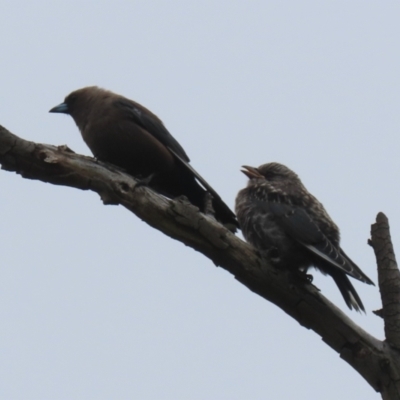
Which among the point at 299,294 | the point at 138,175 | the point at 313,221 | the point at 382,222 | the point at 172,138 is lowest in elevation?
the point at 299,294

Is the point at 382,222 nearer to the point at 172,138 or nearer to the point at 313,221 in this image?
the point at 313,221

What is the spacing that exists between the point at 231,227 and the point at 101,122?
1.40 meters

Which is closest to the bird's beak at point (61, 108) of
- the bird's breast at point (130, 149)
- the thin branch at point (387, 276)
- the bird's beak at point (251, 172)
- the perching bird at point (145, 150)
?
the perching bird at point (145, 150)

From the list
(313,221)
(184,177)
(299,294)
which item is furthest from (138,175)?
(299,294)

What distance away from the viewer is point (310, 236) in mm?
5039

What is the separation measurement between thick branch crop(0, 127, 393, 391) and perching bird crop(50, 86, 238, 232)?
4.44 feet

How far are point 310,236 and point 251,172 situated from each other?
1.38 m

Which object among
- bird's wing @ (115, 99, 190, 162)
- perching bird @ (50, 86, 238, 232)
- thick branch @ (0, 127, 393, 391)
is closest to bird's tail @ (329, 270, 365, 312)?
thick branch @ (0, 127, 393, 391)

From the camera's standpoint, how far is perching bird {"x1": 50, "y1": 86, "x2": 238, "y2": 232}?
5.91 m

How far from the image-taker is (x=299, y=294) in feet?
14.4

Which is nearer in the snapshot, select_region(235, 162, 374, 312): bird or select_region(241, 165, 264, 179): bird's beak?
select_region(235, 162, 374, 312): bird

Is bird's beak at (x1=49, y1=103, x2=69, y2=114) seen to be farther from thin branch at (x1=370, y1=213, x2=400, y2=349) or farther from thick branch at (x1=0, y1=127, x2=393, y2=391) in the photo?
thin branch at (x1=370, y1=213, x2=400, y2=349)

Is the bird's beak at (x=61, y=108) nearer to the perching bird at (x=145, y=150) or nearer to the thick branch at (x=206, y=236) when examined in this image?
the perching bird at (x=145, y=150)

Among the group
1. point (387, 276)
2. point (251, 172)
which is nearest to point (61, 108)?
point (251, 172)
